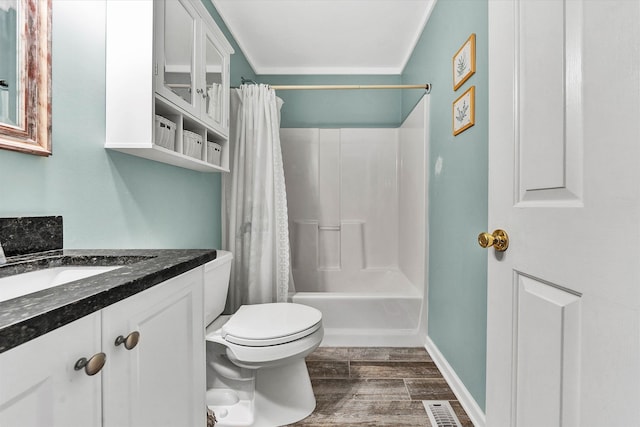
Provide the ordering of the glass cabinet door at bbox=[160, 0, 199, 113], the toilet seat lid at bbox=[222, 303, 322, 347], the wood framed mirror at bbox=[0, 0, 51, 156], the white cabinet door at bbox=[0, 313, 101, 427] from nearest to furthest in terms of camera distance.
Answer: the white cabinet door at bbox=[0, 313, 101, 427] < the wood framed mirror at bbox=[0, 0, 51, 156] < the glass cabinet door at bbox=[160, 0, 199, 113] < the toilet seat lid at bbox=[222, 303, 322, 347]

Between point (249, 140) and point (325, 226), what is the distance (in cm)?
128

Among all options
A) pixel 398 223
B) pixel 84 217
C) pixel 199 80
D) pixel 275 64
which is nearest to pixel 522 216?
pixel 84 217

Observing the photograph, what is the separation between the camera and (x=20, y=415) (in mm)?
380

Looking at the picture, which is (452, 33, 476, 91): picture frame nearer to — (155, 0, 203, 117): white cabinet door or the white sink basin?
(155, 0, 203, 117): white cabinet door

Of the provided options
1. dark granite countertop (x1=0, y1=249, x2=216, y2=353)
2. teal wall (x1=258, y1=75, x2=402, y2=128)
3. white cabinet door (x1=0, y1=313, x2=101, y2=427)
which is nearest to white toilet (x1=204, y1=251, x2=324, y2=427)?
dark granite countertop (x1=0, y1=249, x2=216, y2=353)

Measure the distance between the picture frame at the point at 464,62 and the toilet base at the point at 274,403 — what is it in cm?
157

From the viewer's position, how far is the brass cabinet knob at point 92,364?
18.3 inches

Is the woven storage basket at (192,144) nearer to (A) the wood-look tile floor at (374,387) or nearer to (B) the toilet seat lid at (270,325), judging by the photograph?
(B) the toilet seat lid at (270,325)

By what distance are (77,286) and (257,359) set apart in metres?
0.98

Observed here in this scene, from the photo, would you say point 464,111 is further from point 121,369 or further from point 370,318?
point 121,369

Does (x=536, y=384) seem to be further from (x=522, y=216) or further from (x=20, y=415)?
(x=20, y=415)

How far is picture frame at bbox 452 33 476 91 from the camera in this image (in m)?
1.40

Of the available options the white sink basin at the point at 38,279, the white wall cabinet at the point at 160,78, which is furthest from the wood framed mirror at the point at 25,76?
the white sink basin at the point at 38,279

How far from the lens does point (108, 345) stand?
0.52 m
